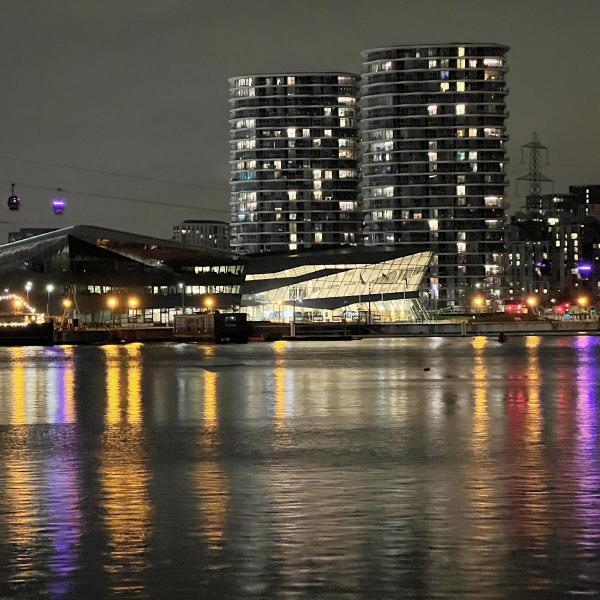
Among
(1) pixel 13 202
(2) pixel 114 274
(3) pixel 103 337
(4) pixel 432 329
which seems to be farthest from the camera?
(2) pixel 114 274

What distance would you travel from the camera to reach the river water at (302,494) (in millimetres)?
14008

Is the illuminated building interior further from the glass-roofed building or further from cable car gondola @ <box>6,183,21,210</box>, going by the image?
cable car gondola @ <box>6,183,21,210</box>

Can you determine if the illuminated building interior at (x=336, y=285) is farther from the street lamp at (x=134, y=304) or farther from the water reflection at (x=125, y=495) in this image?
the water reflection at (x=125, y=495)

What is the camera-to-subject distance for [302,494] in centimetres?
1966

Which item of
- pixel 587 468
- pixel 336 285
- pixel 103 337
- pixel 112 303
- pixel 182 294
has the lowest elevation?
pixel 587 468

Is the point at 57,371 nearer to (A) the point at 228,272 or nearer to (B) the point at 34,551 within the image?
(B) the point at 34,551

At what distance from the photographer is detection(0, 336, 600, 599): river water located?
46.0 feet

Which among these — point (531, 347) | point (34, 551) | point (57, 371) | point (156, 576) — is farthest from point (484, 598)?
point (531, 347)

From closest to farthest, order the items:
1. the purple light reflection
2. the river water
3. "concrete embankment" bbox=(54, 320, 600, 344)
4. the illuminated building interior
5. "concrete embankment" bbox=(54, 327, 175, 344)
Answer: the river water, the purple light reflection, "concrete embankment" bbox=(54, 327, 175, 344), "concrete embankment" bbox=(54, 320, 600, 344), the illuminated building interior

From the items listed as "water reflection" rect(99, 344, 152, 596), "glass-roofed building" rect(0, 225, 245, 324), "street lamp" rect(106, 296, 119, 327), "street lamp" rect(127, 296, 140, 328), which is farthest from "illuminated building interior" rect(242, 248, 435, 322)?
"water reflection" rect(99, 344, 152, 596)

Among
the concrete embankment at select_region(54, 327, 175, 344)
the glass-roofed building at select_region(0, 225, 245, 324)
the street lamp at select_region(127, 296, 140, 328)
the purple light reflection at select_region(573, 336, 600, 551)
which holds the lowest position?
the purple light reflection at select_region(573, 336, 600, 551)

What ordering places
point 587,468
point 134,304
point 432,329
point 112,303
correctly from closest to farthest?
point 587,468 < point 432,329 < point 134,304 < point 112,303

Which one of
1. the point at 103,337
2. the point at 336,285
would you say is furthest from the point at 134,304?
the point at 103,337

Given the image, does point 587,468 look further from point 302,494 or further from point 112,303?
point 112,303
